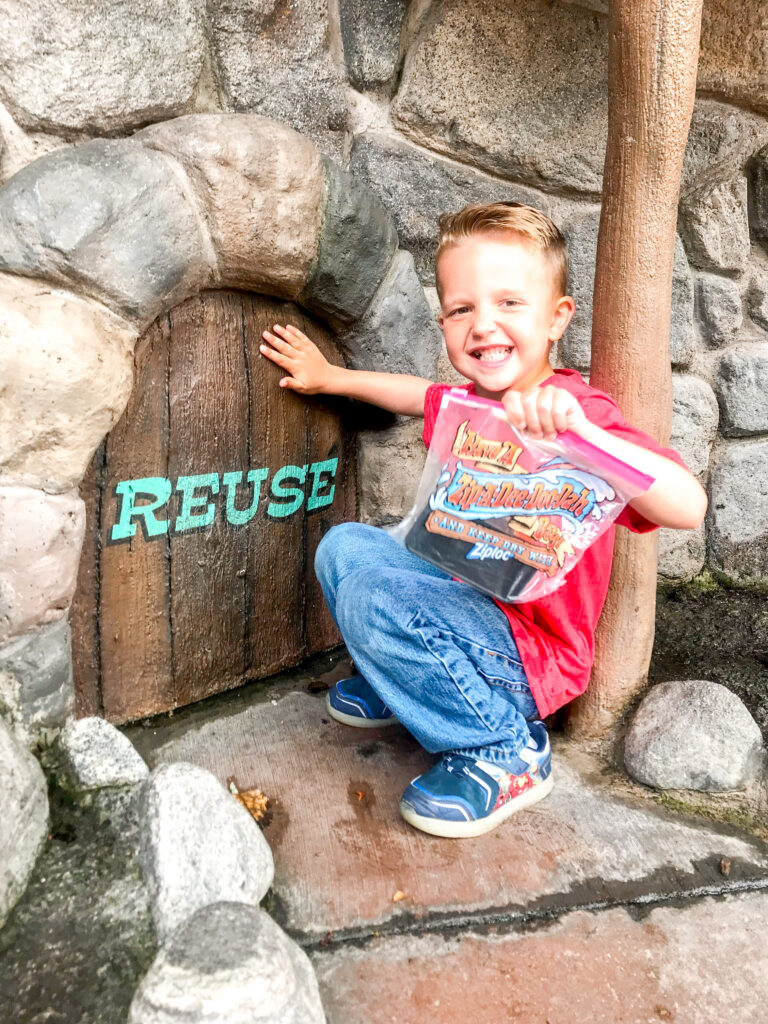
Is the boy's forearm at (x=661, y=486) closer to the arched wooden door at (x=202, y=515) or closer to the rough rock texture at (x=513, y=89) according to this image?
the arched wooden door at (x=202, y=515)

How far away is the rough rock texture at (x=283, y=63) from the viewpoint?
1.51 meters

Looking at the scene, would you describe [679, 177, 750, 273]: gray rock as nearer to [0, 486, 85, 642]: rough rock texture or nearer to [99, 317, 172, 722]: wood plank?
[99, 317, 172, 722]: wood plank

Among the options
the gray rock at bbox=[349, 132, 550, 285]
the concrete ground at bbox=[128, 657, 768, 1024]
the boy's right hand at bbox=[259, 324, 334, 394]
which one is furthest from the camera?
the gray rock at bbox=[349, 132, 550, 285]

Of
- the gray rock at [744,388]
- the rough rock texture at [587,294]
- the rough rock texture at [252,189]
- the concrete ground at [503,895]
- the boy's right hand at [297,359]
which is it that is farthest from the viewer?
the gray rock at [744,388]

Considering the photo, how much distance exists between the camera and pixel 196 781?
3.97 feet

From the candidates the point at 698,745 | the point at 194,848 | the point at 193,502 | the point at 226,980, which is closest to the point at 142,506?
the point at 193,502

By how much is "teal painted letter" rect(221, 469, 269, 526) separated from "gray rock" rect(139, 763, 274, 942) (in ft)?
1.86

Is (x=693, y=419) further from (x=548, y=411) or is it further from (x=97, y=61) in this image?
(x=97, y=61)

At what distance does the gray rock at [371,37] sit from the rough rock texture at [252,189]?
0.32 m

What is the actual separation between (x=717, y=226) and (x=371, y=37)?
104 cm

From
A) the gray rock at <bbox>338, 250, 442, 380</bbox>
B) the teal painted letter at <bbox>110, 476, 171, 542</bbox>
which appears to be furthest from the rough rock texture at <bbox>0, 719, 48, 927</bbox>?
the gray rock at <bbox>338, 250, 442, 380</bbox>

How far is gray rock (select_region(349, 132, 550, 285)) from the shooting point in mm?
1742

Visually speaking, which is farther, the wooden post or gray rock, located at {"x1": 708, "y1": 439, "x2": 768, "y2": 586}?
gray rock, located at {"x1": 708, "y1": 439, "x2": 768, "y2": 586}

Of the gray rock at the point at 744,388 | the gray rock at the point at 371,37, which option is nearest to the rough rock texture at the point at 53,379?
the gray rock at the point at 371,37
